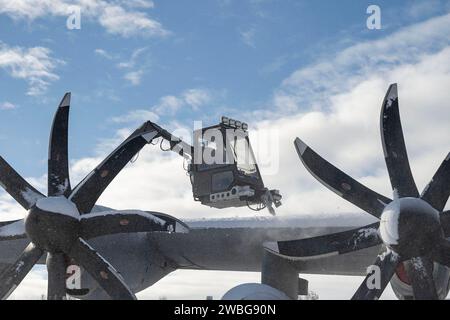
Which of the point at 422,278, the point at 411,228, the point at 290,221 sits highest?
the point at 290,221

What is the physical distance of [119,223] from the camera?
558 inches

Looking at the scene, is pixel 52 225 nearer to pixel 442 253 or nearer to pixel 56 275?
pixel 56 275

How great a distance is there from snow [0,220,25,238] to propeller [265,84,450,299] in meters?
7.00

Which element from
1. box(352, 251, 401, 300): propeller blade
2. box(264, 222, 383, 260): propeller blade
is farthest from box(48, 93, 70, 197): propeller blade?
box(352, 251, 401, 300): propeller blade

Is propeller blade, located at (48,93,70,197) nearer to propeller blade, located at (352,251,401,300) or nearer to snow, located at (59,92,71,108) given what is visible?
snow, located at (59,92,71,108)

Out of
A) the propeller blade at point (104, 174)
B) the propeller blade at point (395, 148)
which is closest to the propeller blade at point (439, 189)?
the propeller blade at point (395, 148)

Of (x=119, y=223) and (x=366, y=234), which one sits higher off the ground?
(x=119, y=223)

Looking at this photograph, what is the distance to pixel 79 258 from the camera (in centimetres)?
1415

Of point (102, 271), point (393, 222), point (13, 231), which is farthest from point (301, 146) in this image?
point (13, 231)

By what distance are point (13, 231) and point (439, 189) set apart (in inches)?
445
